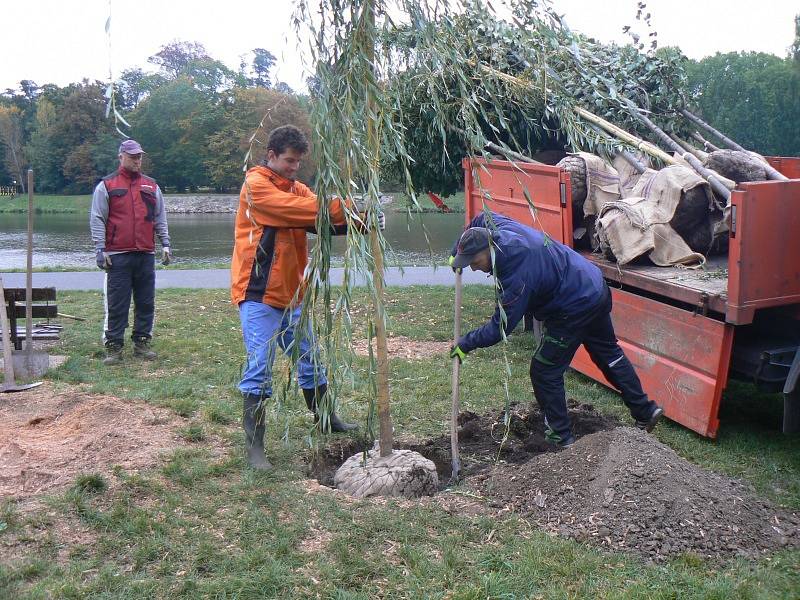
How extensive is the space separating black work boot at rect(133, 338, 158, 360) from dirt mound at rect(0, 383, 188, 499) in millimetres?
1235

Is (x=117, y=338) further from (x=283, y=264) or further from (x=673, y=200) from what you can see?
(x=673, y=200)

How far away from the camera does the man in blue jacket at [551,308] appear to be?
14.6ft

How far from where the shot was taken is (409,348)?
25.8ft

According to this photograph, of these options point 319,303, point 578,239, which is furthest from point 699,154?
point 319,303

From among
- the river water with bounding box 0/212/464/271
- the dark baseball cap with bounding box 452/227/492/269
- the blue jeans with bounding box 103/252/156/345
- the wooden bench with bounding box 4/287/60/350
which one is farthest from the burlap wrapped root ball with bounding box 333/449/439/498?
the river water with bounding box 0/212/464/271

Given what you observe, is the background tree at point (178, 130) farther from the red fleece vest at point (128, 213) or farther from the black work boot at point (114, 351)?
the black work boot at point (114, 351)

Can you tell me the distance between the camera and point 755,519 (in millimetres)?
3750

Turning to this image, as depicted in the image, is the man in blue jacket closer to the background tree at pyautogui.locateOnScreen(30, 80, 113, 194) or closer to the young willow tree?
the young willow tree

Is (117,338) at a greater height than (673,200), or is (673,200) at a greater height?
(673,200)

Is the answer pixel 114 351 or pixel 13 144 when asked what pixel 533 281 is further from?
pixel 13 144

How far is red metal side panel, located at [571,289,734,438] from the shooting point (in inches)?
194

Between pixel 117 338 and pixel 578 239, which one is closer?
pixel 578 239

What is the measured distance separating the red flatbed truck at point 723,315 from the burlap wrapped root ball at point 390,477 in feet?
5.11

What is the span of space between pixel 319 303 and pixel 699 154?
15.3 ft
